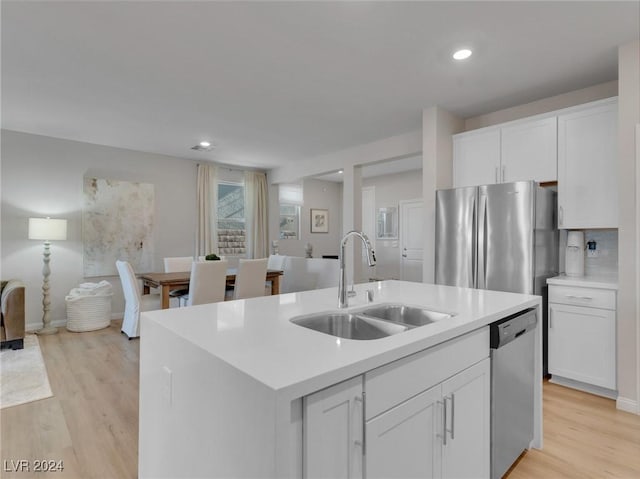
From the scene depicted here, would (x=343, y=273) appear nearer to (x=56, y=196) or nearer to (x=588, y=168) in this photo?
(x=588, y=168)

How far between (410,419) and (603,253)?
298 centimetres

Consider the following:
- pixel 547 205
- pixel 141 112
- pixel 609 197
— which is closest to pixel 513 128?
pixel 547 205

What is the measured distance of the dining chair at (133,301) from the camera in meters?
3.90

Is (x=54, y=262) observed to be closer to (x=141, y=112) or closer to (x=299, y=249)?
(x=141, y=112)

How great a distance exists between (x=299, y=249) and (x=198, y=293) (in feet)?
13.6

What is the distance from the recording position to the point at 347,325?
65.5 inches

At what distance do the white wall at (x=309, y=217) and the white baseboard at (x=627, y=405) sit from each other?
566 centimetres

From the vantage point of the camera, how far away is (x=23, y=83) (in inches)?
119

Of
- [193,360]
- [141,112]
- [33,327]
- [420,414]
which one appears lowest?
[33,327]

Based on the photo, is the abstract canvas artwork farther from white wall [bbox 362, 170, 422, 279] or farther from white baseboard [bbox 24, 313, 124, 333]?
white wall [bbox 362, 170, 422, 279]

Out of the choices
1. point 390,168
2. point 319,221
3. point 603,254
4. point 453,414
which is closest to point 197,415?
point 453,414

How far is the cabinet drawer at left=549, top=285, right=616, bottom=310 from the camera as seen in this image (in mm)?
2598

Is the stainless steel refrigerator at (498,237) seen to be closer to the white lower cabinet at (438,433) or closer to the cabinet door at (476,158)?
the cabinet door at (476,158)

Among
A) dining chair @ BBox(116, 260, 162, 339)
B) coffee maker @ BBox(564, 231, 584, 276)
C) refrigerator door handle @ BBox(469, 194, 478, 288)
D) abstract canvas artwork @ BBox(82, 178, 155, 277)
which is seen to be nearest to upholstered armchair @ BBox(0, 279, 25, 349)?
dining chair @ BBox(116, 260, 162, 339)
